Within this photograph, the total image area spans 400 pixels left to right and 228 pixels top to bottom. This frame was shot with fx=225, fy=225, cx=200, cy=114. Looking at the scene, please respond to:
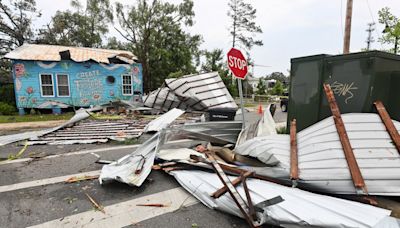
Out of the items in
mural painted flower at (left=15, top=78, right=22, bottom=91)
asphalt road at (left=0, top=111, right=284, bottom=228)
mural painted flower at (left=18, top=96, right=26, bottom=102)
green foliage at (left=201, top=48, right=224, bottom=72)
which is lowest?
asphalt road at (left=0, top=111, right=284, bottom=228)

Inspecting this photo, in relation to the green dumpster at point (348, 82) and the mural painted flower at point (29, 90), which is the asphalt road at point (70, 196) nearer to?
the green dumpster at point (348, 82)

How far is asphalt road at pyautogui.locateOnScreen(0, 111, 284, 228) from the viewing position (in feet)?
8.00

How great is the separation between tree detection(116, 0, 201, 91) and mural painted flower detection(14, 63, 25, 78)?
10336mm

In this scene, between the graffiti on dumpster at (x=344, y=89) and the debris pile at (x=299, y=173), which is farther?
the graffiti on dumpster at (x=344, y=89)

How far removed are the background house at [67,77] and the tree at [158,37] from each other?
22.0 ft

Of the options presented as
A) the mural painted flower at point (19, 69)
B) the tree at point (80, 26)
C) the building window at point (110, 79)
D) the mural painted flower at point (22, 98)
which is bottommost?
the mural painted flower at point (22, 98)

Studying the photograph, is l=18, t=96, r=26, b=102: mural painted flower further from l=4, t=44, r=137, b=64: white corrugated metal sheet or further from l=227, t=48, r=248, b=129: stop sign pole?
l=227, t=48, r=248, b=129: stop sign pole

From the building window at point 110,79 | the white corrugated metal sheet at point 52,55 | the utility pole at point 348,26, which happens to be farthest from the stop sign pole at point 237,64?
the building window at point 110,79

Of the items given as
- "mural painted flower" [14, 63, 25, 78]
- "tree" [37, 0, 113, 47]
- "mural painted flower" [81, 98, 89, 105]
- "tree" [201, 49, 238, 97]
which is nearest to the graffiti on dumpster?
"mural painted flower" [81, 98, 89, 105]

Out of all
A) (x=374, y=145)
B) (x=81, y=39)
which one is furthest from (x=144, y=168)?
(x=81, y=39)

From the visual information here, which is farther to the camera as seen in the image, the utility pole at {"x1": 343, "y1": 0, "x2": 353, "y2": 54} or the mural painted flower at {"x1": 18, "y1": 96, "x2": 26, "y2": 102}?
the mural painted flower at {"x1": 18, "y1": 96, "x2": 26, "y2": 102}

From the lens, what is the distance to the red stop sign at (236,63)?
471 centimetres

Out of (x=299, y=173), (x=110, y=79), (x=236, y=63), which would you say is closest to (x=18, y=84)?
(x=110, y=79)

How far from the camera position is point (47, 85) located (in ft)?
41.4
